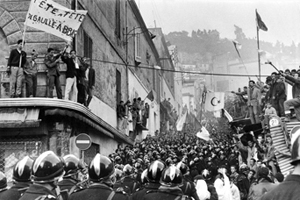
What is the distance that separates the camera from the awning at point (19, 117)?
14406 millimetres

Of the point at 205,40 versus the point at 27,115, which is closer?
the point at 27,115

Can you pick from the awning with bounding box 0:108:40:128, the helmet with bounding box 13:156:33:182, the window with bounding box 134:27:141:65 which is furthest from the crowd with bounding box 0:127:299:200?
the window with bounding box 134:27:141:65

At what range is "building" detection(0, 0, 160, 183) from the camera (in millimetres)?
14539

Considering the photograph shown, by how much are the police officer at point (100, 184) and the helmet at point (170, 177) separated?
0.54 m

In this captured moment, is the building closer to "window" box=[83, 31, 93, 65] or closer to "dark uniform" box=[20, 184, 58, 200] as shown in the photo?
"window" box=[83, 31, 93, 65]

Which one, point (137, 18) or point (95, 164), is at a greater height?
point (137, 18)

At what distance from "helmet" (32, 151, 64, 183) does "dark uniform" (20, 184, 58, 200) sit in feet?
0.36

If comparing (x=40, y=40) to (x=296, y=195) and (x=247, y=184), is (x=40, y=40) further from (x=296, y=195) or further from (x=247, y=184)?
(x=296, y=195)

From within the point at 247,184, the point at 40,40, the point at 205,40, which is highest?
the point at 205,40

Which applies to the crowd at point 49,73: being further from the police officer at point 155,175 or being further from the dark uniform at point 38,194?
the dark uniform at point 38,194

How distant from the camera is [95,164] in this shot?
231 inches

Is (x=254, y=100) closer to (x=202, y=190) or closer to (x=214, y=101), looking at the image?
(x=214, y=101)

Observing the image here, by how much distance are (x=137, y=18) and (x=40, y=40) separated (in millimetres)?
19655

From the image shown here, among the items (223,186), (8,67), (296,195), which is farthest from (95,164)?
(8,67)
